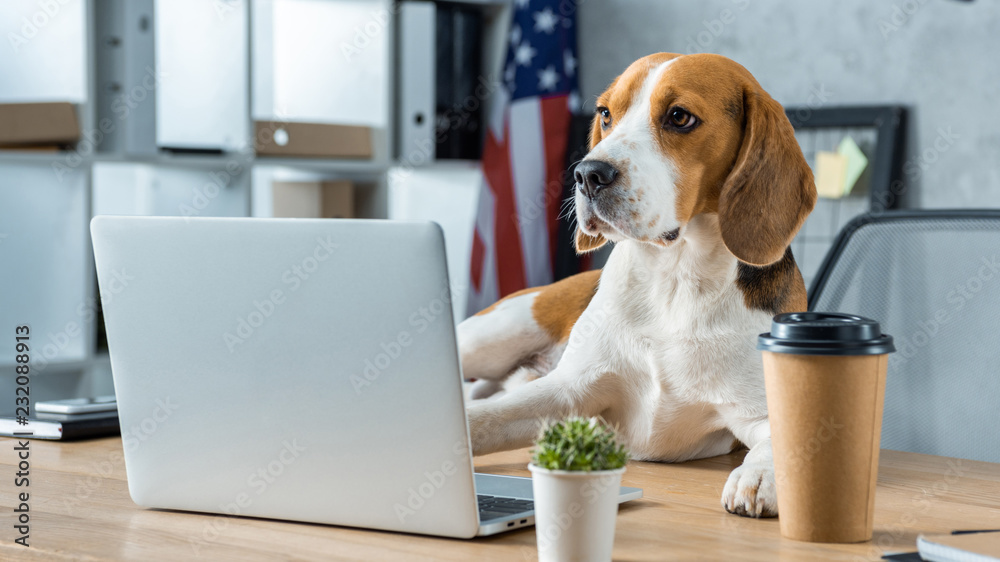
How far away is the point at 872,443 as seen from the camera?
722 mm

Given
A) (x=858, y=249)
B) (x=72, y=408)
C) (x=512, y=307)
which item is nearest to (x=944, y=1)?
(x=858, y=249)

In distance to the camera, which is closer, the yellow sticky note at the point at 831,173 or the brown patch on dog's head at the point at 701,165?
the brown patch on dog's head at the point at 701,165

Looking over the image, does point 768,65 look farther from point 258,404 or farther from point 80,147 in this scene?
point 258,404

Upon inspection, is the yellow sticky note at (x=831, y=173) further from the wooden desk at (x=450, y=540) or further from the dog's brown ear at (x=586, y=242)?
the wooden desk at (x=450, y=540)

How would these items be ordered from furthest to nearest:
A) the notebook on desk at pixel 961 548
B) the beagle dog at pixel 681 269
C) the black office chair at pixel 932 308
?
the black office chair at pixel 932 308 → the beagle dog at pixel 681 269 → the notebook on desk at pixel 961 548

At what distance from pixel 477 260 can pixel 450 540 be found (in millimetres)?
2514

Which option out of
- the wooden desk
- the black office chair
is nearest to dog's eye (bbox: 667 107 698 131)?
the wooden desk

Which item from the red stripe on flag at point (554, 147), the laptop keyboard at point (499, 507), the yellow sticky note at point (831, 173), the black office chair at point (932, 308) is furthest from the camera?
the red stripe on flag at point (554, 147)

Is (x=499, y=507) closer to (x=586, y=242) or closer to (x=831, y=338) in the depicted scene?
(x=831, y=338)

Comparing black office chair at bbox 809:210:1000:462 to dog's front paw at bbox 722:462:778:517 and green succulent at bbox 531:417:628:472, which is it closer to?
dog's front paw at bbox 722:462:778:517

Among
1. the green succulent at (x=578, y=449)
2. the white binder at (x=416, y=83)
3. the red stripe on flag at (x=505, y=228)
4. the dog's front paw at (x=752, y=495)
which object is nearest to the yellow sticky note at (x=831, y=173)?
the red stripe on flag at (x=505, y=228)

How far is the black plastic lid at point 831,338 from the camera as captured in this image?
0.69 m

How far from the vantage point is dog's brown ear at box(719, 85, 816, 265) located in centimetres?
107

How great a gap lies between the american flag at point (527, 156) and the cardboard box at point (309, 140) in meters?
0.45
